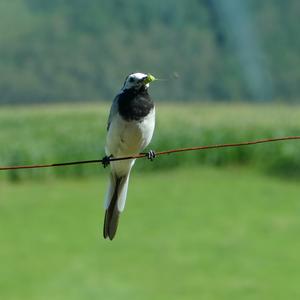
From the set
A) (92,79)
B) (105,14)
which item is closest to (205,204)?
(92,79)

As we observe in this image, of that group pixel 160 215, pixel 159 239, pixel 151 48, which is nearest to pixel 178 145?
pixel 160 215

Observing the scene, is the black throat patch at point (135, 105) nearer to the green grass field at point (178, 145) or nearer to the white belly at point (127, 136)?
A: the white belly at point (127, 136)

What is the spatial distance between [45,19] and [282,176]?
34.6 metres

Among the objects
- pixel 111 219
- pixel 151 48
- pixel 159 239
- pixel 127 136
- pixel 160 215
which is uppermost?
pixel 151 48

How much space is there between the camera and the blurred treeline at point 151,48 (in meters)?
41.9

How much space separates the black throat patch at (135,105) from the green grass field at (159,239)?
342 inches

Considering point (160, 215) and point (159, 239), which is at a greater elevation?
point (160, 215)

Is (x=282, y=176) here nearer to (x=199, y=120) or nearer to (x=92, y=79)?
(x=199, y=120)

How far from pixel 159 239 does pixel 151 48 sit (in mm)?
32483

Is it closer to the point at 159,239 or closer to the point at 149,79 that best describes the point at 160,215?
the point at 159,239

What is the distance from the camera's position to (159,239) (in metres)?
15.8

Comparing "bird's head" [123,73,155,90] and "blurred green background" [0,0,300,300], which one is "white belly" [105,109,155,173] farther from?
"blurred green background" [0,0,300,300]

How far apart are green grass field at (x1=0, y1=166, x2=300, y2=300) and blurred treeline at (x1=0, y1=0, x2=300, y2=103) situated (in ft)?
67.3

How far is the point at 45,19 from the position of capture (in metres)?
51.4
